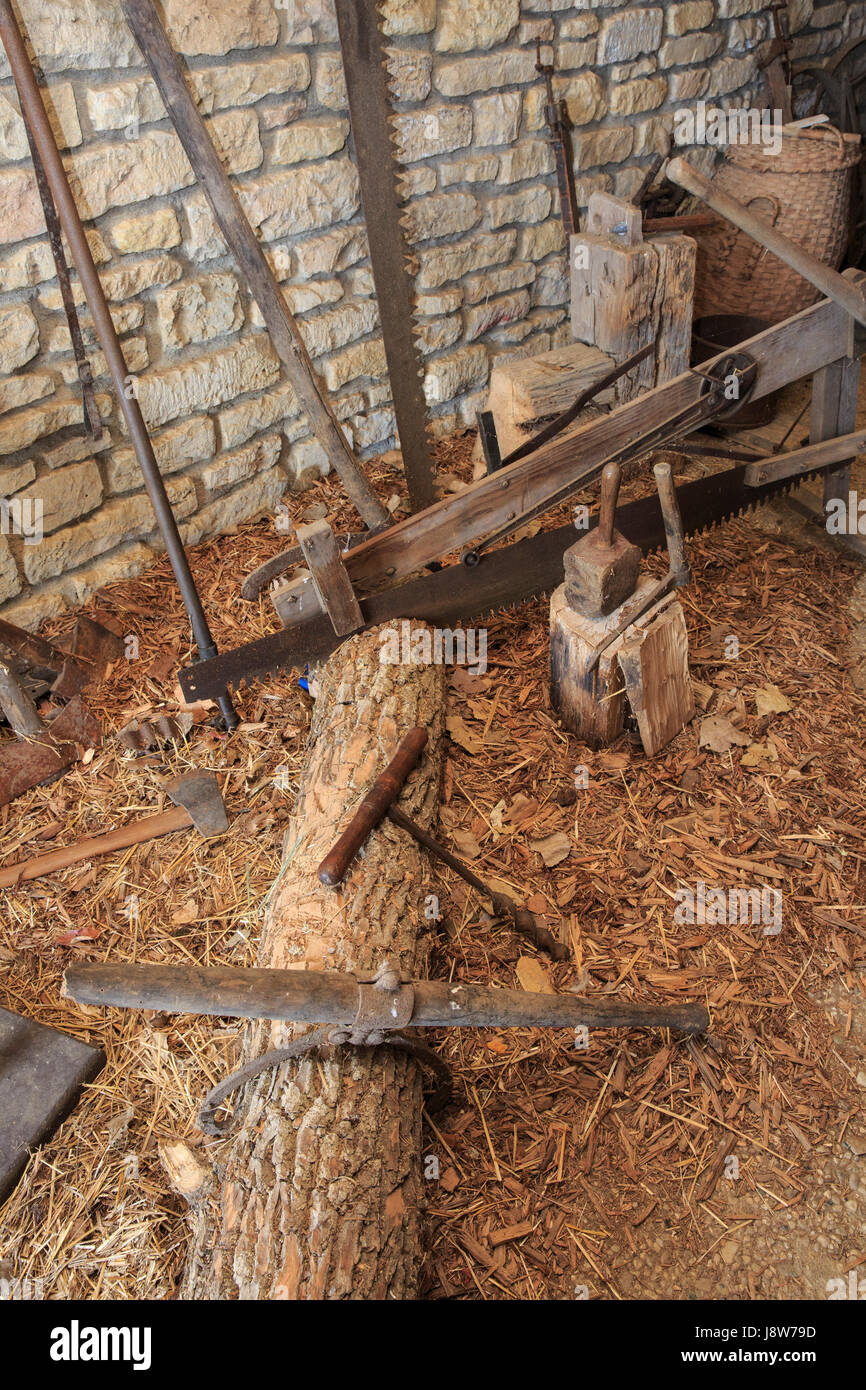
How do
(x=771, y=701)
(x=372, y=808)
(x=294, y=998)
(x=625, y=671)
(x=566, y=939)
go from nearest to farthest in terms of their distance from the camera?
(x=294, y=998)
(x=372, y=808)
(x=566, y=939)
(x=625, y=671)
(x=771, y=701)

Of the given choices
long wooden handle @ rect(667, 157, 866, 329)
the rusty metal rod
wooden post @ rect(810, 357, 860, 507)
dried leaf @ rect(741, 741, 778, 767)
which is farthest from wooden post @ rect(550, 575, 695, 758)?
wooden post @ rect(810, 357, 860, 507)

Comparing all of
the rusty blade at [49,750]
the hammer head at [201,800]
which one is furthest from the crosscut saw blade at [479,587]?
the rusty blade at [49,750]

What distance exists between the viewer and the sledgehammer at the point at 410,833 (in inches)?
98.1

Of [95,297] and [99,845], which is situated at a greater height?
[95,297]

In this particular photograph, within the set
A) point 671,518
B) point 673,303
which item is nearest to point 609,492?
point 671,518

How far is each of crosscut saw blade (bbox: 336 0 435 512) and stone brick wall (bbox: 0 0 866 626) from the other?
0.17 meters

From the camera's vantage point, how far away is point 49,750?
330 centimetres

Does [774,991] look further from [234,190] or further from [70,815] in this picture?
[234,190]

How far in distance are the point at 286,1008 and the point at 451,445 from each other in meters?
3.32

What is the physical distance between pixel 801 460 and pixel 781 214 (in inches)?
67.2

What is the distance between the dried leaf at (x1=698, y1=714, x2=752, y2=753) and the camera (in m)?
3.23

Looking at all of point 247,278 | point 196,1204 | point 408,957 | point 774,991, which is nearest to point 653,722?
point 774,991

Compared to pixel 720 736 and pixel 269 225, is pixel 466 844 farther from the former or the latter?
pixel 269 225

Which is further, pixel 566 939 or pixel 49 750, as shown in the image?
pixel 49 750
